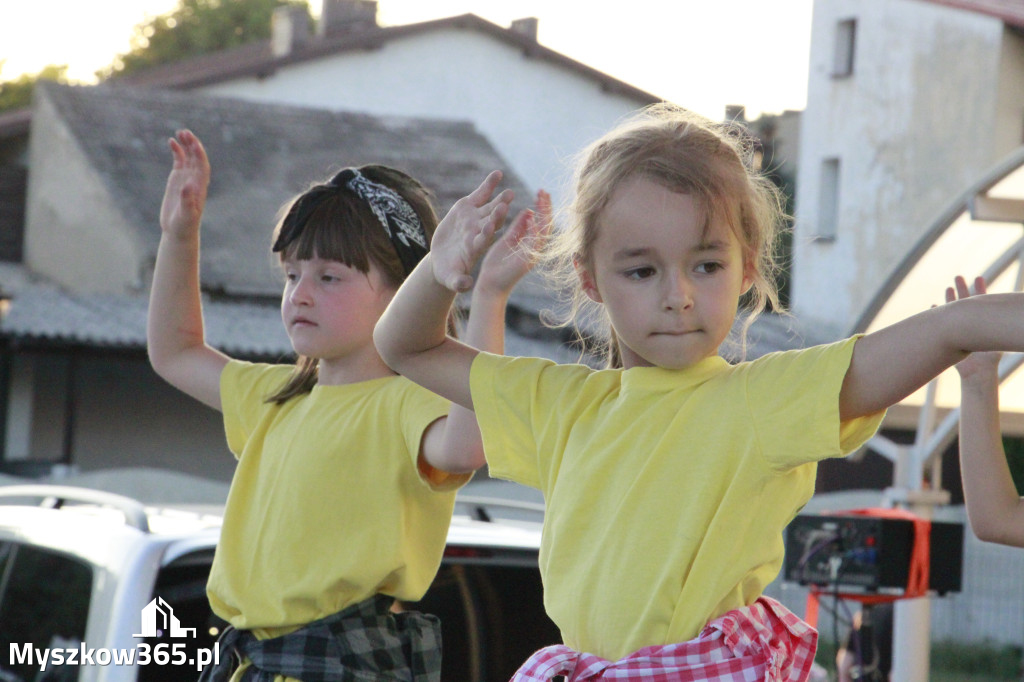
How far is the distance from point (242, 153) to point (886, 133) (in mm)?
10766

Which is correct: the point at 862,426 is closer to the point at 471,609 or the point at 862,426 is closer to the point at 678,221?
the point at 678,221

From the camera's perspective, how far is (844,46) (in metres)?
23.0

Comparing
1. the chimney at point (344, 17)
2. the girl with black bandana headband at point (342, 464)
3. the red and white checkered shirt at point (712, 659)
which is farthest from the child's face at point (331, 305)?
the chimney at point (344, 17)

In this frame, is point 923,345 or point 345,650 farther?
point 345,650

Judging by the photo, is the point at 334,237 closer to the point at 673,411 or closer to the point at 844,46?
the point at 673,411

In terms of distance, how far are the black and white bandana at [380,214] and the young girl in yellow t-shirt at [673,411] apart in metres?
0.57

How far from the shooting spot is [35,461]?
18.5 meters

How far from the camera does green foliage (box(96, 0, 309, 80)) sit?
45.7m

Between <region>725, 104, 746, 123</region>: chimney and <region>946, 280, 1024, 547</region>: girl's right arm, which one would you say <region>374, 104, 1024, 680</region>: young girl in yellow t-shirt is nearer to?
<region>725, 104, 746, 123</region>: chimney

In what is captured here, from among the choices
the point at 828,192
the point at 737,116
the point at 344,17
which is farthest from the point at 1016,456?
the point at 344,17

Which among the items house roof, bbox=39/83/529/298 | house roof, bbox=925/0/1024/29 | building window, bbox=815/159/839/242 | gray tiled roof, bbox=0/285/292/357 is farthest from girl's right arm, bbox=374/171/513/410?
building window, bbox=815/159/839/242

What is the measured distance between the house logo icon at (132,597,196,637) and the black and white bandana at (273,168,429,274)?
84 cm

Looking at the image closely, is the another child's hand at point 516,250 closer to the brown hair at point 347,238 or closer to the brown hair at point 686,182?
the brown hair at point 686,182

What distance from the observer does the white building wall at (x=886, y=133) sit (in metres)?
20.6
